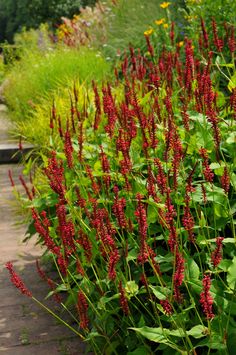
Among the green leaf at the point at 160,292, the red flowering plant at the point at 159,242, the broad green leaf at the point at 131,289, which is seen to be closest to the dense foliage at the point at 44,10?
the red flowering plant at the point at 159,242

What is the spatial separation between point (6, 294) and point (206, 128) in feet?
6.00

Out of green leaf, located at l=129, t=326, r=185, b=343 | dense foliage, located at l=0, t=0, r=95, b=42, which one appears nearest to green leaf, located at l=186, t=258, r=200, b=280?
green leaf, located at l=129, t=326, r=185, b=343

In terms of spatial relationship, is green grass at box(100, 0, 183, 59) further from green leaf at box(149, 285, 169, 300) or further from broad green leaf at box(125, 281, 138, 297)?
green leaf at box(149, 285, 169, 300)

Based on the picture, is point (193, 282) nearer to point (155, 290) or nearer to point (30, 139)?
point (155, 290)

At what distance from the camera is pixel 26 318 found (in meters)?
4.18

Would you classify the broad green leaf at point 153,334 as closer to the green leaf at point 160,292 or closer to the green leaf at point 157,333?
the green leaf at point 157,333

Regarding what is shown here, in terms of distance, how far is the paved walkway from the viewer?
3.82 metres

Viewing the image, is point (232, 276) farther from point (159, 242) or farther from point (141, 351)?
point (159, 242)

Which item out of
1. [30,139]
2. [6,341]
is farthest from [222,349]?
[30,139]

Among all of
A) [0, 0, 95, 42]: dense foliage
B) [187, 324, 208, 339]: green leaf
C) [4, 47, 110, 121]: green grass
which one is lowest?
[0, 0, 95, 42]: dense foliage

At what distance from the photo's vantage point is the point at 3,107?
44.0 feet

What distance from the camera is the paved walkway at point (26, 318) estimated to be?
3.82 m

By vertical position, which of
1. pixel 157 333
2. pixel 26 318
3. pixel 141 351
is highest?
pixel 157 333

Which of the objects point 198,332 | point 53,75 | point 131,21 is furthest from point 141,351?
point 131,21
